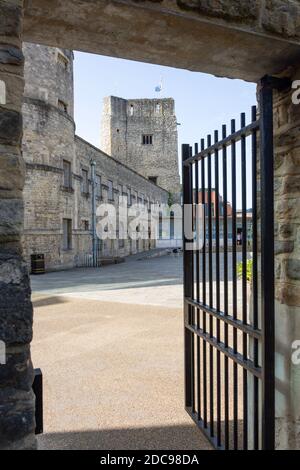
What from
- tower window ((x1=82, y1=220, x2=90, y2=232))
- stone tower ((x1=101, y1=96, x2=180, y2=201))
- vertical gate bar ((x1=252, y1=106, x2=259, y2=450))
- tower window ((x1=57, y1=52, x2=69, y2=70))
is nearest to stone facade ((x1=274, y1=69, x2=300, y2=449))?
vertical gate bar ((x1=252, y1=106, x2=259, y2=450))

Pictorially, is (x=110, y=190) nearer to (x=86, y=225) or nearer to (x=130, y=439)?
(x=86, y=225)

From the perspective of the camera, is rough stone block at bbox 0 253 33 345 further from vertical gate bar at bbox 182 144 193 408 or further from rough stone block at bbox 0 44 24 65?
vertical gate bar at bbox 182 144 193 408

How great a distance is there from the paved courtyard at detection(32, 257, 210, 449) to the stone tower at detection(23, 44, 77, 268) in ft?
31.1

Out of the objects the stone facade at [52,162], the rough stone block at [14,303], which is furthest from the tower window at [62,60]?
the rough stone block at [14,303]

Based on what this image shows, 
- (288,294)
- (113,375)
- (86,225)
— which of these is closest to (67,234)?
(86,225)

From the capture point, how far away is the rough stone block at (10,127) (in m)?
1.43

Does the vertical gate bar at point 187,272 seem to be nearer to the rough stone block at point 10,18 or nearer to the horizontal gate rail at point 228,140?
the horizontal gate rail at point 228,140

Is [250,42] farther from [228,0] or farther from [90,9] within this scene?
[90,9]

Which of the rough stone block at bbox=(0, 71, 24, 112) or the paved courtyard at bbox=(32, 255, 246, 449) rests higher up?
the rough stone block at bbox=(0, 71, 24, 112)

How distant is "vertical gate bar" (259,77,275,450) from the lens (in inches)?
80.2

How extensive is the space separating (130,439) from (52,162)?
16.8 m

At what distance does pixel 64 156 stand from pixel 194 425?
1756 cm

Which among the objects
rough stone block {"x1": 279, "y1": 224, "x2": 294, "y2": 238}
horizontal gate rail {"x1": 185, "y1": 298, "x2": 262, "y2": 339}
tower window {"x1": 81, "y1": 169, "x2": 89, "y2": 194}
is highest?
tower window {"x1": 81, "y1": 169, "x2": 89, "y2": 194}

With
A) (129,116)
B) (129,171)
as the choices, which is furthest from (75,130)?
(129,116)
